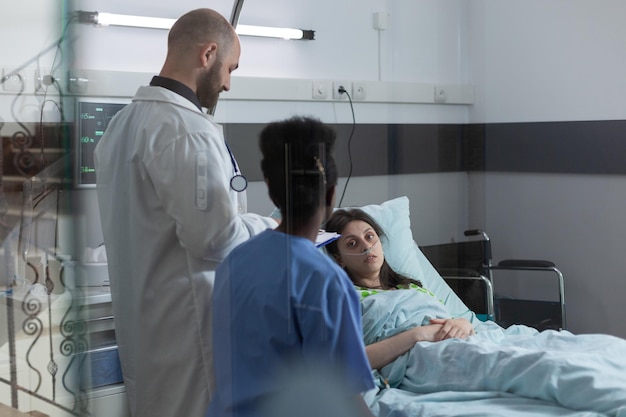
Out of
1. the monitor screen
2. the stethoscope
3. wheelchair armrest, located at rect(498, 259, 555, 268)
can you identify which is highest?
the monitor screen

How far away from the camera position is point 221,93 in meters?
1.22

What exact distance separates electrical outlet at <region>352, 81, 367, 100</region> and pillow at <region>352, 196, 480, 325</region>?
16cm

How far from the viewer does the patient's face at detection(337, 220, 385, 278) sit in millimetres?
1136

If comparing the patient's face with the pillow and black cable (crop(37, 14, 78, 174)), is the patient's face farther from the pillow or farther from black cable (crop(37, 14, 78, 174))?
black cable (crop(37, 14, 78, 174))

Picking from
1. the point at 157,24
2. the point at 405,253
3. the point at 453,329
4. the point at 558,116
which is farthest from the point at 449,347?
the point at 157,24

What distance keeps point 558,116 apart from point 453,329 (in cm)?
35

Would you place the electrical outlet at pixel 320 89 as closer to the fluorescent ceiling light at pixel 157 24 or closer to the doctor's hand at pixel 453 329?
the fluorescent ceiling light at pixel 157 24

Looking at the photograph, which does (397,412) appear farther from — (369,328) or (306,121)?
(306,121)

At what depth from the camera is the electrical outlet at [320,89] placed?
1152mm

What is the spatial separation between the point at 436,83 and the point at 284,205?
0.28 m

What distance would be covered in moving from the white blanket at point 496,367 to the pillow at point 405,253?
2cm

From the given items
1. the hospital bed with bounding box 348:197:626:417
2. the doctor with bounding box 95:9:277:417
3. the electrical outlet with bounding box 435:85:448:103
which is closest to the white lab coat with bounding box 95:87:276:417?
the doctor with bounding box 95:9:277:417

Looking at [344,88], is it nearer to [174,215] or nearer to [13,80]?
[174,215]

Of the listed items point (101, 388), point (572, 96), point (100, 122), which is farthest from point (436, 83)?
point (101, 388)
